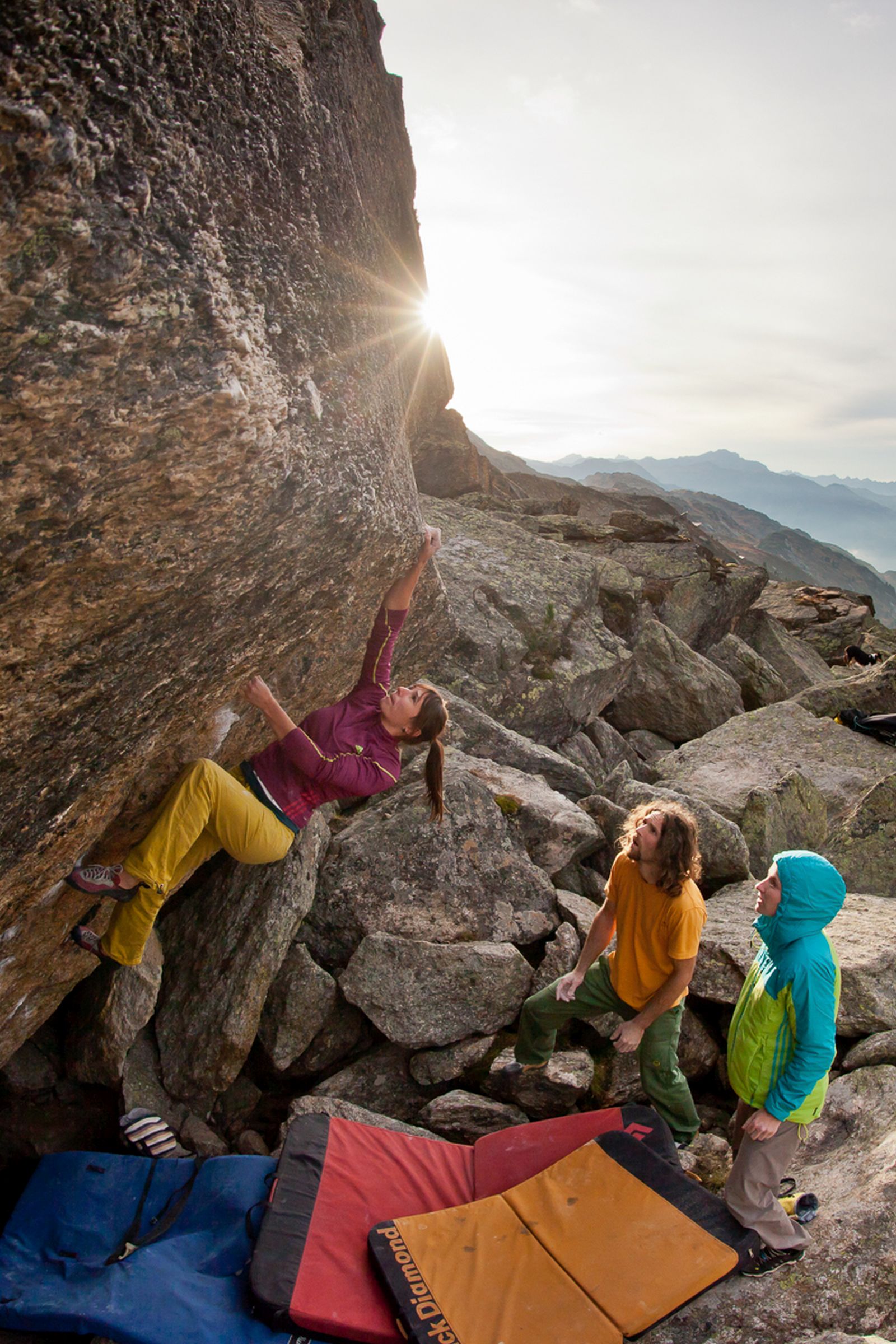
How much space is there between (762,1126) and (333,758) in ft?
15.2

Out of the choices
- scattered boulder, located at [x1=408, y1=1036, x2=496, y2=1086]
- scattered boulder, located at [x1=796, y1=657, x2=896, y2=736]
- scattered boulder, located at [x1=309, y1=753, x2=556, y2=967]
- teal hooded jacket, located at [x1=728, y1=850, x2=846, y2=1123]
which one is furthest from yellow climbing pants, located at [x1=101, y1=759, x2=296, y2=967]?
scattered boulder, located at [x1=796, y1=657, x2=896, y2=736]

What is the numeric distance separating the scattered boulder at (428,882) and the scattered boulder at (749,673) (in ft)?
55.8

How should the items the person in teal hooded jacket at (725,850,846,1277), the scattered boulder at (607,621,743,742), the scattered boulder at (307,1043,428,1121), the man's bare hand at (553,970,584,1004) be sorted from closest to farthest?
the person in teal hooded jacket at (725,850,846,1277), the man's bare hand at (553,970,584,1004), the scattered boulder at (307,1043,428,1121), the scattered boulder at (607,621,743,742)

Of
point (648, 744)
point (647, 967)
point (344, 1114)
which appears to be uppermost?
point (647, 967)

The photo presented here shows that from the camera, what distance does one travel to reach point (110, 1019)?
7797mm

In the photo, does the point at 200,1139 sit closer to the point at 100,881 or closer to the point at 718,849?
the point at 100,881

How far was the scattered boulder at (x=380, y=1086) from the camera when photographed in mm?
8438

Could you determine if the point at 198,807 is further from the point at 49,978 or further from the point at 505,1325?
the point at 505,1325

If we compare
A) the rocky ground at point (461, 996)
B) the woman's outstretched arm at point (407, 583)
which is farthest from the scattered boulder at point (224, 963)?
the woman's outstretched arm at point (407, 583)

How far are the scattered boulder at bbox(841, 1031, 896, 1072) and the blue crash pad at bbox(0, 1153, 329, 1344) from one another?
622 cm

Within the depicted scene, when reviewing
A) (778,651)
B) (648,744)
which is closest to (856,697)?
(648,744)

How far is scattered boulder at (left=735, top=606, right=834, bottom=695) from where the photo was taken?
94.4 feet

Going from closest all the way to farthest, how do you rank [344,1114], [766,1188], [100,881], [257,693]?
1. [766,1188]
2. [100,881]
3. [257,693]
4. [344,1114]

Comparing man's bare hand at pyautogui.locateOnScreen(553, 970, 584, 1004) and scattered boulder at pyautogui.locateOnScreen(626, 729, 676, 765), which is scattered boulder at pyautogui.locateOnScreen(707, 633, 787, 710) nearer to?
scattered boulder at pyautogui.locateOnScreen(626, 729, 676, 765)
